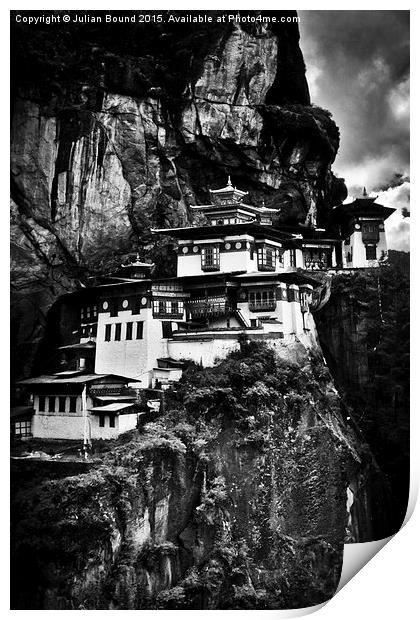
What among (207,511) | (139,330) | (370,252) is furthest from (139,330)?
(370,252)

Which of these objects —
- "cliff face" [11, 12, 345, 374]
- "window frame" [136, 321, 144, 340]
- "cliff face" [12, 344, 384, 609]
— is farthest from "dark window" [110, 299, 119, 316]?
"cliff face" [12, 344, 384, 609]

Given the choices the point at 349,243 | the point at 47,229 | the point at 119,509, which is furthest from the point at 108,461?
the point at 349,243

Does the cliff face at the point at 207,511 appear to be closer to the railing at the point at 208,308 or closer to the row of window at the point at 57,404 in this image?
the row of window at the point at 57,404

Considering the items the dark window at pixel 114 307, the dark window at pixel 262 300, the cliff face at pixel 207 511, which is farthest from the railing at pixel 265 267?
the dark window at pixel 114 307

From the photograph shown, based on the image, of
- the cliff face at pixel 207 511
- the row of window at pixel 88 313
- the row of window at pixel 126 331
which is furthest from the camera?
the row of window at pixel 88 313

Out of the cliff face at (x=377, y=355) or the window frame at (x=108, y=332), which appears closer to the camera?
the cliff face at (x=377, y=355)
